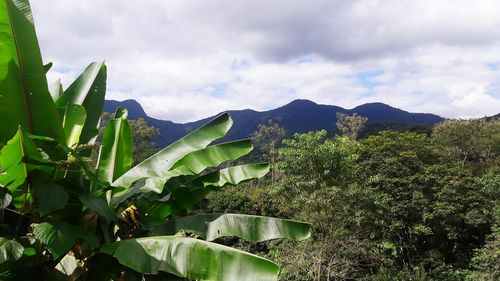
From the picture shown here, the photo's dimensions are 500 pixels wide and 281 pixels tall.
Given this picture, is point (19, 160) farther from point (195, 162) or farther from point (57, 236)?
point (195, 162)

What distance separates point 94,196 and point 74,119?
0.80m

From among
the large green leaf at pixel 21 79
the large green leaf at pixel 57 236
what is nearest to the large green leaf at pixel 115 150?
the large green leaf at pixel 21 79

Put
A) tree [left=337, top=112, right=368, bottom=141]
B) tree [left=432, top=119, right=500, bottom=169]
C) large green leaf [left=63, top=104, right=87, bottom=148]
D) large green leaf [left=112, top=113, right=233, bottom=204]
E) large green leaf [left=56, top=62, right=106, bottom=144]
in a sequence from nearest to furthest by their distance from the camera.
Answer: large green leaf [left=112, top=113, right=233, bottom=204] < large green leaf [left=63, top=104, right=87, bottom=148] < large green leaf [left=56, top=62, right=106, bottom=144] < tree [left=432, top=119, right=500, bottom=169] < tree [left=337, top=112, right=368, bottom=141]

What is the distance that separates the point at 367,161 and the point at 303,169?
7.93m

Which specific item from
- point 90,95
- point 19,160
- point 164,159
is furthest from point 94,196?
point 90,95

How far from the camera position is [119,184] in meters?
2.82

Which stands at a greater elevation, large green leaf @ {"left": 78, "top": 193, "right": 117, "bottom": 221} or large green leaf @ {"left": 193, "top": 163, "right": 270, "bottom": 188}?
large green leaf @ {"left": 193, "top": 163, "right": 270, "bottom": 188}

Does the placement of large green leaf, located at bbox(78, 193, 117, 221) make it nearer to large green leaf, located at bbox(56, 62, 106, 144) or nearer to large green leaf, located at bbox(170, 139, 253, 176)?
large green leaf, located at bbox(170, 139, 253, 176)

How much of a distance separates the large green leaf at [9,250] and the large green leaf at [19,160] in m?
0.34

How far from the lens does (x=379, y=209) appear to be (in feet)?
46.8

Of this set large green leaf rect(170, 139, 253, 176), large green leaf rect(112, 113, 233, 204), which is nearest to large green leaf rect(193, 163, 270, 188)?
large green leaf rect(170, 139, 253, 176)

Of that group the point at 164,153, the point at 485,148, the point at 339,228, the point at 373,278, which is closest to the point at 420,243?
the point at 373,278

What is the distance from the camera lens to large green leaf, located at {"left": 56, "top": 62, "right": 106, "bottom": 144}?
345 cm

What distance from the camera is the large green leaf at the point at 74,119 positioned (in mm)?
3020
